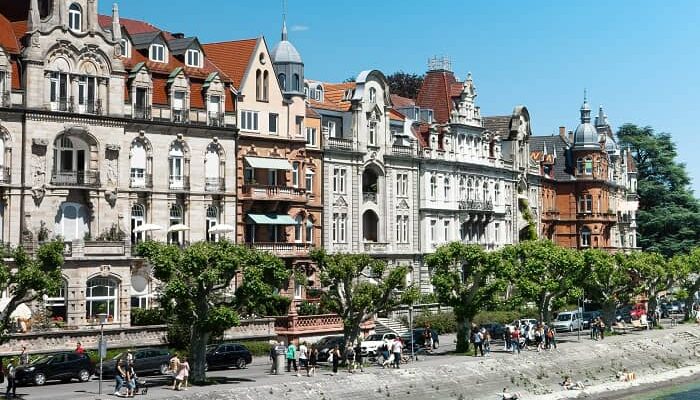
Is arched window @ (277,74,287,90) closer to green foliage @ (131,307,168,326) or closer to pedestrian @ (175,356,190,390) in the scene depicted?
green foliage @ (131,307,168,326)

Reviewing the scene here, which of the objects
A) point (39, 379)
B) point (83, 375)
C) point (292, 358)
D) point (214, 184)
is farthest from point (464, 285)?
point (39, 379)

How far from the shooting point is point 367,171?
96.3 meters

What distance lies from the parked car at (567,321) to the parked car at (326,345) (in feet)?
106

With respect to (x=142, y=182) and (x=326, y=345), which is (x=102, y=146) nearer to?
(x=142, y=182)

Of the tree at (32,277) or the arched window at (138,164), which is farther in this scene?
the arched window at (138,164)

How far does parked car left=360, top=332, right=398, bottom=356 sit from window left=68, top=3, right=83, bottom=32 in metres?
26.5

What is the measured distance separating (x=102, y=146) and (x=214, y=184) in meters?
9.77

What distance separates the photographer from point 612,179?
456 ft

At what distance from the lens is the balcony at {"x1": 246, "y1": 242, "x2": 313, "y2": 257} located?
80.9m

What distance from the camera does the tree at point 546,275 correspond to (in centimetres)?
8116

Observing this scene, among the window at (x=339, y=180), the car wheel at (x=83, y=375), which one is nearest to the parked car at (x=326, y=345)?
the car wheel at (x=83, y=375)

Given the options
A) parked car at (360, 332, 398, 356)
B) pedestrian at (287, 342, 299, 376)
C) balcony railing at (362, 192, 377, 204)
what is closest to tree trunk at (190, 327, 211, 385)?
pedestrian at (287, 342, 299, 376)

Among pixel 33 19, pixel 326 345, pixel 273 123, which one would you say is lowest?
pixel 326 345

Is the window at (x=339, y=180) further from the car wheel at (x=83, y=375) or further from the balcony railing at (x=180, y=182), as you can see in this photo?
the car wheel at (x=83, y=375)
